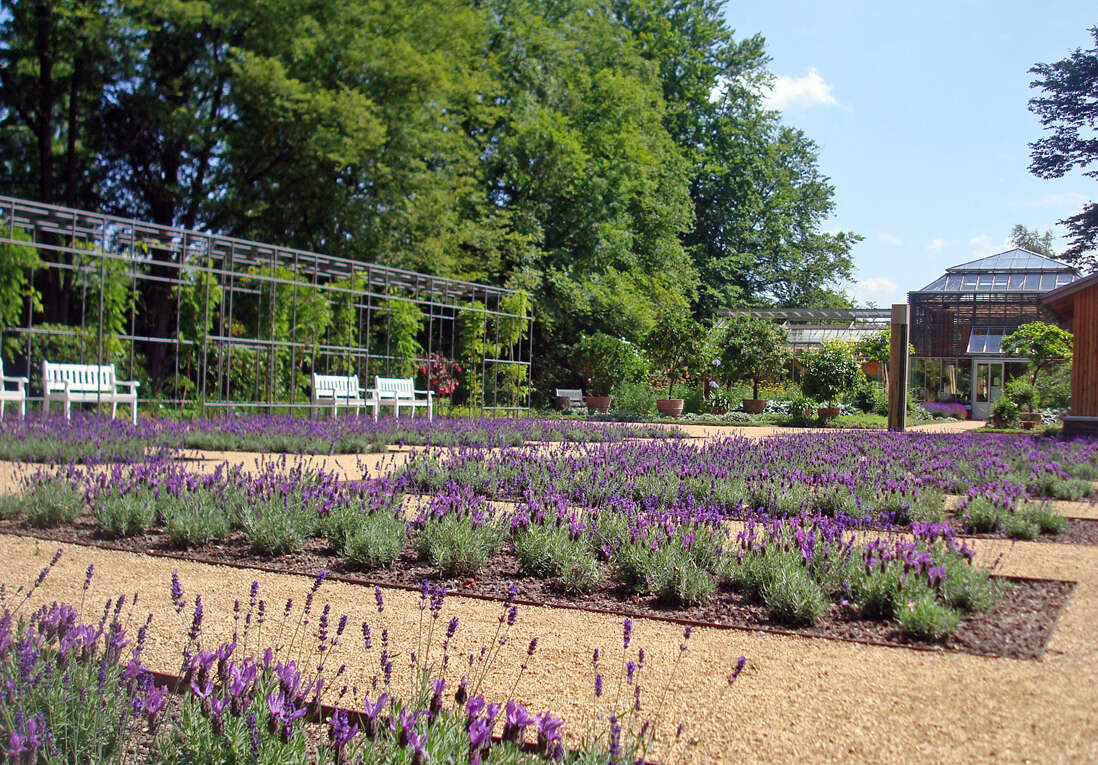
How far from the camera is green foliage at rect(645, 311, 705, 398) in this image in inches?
1038

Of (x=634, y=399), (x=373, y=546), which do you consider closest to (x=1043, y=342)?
(x=634, y=399)

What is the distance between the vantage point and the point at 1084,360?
16734 millimetres

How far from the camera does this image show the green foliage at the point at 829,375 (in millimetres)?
23234

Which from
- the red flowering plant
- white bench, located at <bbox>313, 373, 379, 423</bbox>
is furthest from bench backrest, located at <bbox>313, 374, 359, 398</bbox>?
the red flowering plant

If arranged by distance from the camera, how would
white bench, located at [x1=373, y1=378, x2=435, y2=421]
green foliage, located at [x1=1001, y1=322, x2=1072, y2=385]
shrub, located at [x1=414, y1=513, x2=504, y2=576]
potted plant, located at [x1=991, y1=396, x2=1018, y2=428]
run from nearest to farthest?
1. shrub, located at [x1=414, y1=513, x2=504, y2=576]
2. white bench, located at [x1=373, y1=378, x2=435, y2=421]
3. potted plant, located at [x1=991, y1=396, x2=1018, y2=428]
4. green foliage, located at [x1=1001, y1=322, x2=1072, y2=385]

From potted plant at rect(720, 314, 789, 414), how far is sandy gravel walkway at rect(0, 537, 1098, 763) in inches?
837

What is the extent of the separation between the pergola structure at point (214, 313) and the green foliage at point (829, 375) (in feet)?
24.3

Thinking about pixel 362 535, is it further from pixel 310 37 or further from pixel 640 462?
pixel 310 37

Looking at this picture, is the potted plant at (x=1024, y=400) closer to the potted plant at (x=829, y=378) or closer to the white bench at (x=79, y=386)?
the potted plant at (x=829, y=378)

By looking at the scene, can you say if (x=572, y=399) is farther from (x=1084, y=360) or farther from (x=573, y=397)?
(x=1084, y=360)

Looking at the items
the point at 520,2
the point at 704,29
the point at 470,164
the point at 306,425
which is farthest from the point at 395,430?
the point at 704,29

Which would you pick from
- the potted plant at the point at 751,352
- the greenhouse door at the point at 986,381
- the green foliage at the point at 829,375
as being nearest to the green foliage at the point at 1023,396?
the green foliage at the point at 829,375

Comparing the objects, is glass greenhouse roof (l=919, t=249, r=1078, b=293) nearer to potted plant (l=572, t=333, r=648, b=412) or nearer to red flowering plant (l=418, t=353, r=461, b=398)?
→ potted plant (l=572, t=333, r=648, b=412)

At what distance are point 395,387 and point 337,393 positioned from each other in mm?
1616
